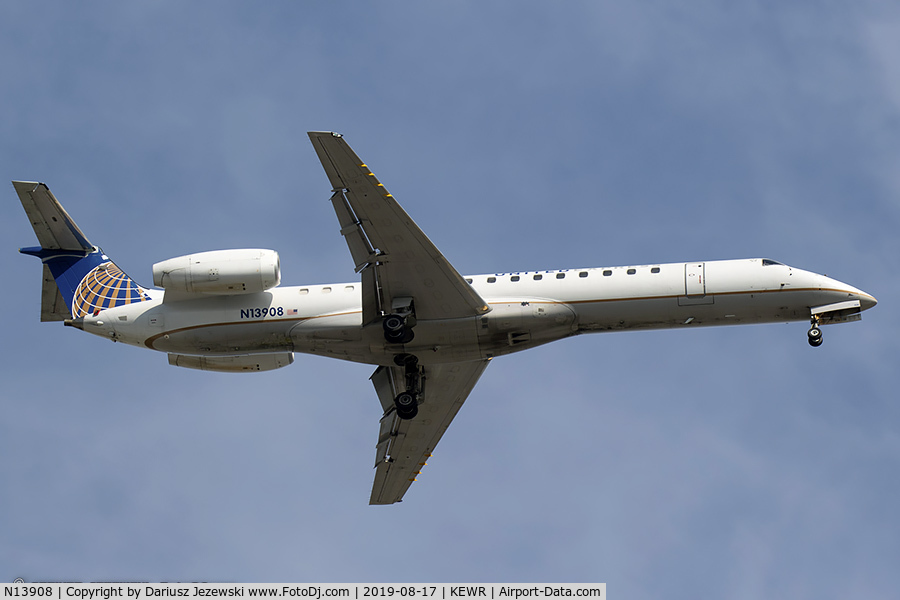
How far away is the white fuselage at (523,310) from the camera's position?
1377 inches

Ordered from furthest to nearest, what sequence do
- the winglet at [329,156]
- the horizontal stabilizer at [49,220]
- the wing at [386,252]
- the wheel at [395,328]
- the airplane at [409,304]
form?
the horizontal stabilizer at [49,220]
the wheel at [395,328]
the airplane at [409,304]
the wing at [386,252]
the winglet at [329,156]

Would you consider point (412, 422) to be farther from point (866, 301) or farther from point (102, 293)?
point (866, 301)

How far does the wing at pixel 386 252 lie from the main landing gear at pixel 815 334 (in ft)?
31.4

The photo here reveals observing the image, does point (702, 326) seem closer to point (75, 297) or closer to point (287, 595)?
point (287, 595)

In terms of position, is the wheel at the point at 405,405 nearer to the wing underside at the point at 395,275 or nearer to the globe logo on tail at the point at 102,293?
the wing underside at the point at 395,275

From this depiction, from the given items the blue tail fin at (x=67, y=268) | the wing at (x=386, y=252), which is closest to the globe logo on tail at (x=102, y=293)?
the blue tail fin at (x=67, y=268)

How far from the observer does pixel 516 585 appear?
29.8 meters

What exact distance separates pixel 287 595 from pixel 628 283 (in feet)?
43.8

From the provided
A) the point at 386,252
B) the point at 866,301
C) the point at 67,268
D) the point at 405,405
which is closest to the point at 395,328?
the point at 386,252

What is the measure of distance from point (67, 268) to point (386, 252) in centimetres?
1165

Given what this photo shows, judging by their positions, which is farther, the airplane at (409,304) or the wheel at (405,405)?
the wheel at (405,405)

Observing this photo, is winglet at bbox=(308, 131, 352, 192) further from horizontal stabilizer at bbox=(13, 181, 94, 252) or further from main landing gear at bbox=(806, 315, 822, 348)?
main landing gear at bbox=(806, 315, 822, 348)

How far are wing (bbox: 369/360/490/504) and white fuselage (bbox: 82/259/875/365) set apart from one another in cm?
252

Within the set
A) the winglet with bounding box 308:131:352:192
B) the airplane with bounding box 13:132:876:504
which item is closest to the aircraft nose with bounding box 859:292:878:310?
the airplane with bounding box 13:132:876:504
